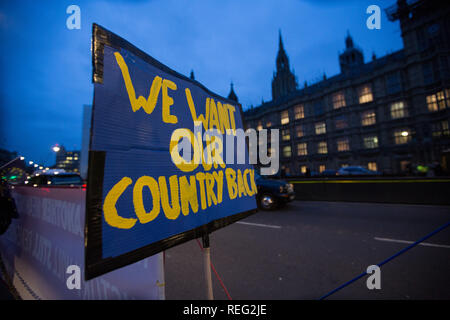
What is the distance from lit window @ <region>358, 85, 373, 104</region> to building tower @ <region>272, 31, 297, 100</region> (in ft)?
108

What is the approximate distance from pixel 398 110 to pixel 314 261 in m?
29.2

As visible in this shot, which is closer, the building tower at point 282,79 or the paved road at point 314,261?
the paved road at point 314,261

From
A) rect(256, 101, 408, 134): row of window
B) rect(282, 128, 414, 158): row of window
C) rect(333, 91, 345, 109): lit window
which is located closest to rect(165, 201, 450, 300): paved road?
rect(282, 128, 414, 158): row of window

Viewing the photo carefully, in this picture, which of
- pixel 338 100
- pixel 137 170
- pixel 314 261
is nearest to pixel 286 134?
pixel 137 170

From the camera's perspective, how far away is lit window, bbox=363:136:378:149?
82.3ft

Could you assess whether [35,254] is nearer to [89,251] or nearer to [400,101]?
[89,251]

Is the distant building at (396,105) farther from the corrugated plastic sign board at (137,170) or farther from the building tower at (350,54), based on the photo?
the building tower at (350,54)

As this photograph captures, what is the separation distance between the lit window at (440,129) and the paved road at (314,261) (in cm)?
2224

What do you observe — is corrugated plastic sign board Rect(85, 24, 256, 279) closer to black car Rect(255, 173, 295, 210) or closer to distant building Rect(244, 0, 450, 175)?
black car Rect(255, 173, 295, 210)

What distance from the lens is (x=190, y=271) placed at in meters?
3.09

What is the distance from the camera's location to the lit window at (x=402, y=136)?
2225 cm

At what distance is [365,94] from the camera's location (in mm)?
25969

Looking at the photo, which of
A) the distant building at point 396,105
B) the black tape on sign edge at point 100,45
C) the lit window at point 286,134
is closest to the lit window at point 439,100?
the distant building at point 396,105
